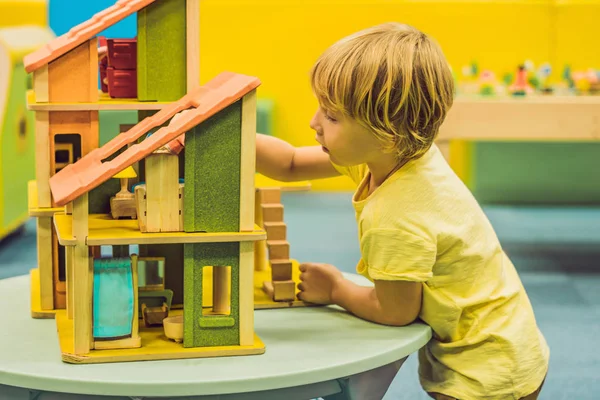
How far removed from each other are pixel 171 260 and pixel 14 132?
2.01 meters

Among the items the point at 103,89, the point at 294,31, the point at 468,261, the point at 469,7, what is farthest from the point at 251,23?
the point at 468,261

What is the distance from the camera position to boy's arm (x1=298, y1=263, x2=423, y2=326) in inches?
39.9

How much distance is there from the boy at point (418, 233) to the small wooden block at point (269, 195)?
16cm

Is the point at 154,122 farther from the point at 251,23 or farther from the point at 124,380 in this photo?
the point at 251,23

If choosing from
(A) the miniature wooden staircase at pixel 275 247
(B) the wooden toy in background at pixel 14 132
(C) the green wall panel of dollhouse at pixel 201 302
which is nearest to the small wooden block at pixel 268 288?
(A) the miniature wooden staircase at pixel 275 247

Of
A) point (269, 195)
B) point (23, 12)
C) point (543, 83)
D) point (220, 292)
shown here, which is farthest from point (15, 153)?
point (220, 292)

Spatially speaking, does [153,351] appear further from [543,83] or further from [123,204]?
[543,83]

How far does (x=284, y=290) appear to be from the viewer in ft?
3.70

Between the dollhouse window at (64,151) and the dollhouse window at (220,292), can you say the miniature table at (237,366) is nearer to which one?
the dollhouse window at (220,292)

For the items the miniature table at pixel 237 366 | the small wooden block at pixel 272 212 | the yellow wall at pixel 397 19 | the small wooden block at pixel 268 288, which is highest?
the yellow wall at pixel 397 19

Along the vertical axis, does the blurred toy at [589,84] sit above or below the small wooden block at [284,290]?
above

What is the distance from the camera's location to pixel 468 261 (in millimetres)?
1044

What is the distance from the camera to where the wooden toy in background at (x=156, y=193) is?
0.88 metres

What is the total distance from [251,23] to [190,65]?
10.6ft
